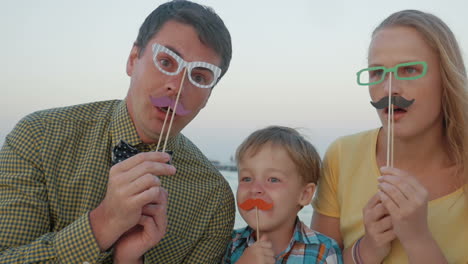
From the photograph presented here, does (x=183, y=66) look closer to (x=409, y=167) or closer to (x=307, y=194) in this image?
(x=307, y=194)

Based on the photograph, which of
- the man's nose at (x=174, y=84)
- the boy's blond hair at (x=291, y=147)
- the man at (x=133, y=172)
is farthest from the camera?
the boy's blond hair at (x=291, y=147)

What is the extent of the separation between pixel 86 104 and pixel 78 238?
840mm

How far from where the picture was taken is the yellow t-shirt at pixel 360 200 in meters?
2.36

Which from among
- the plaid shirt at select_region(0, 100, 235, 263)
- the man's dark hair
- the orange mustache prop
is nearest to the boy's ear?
the orange mustache prop

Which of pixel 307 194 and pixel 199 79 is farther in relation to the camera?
pixel 307 194

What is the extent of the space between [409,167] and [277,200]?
705 millimetres

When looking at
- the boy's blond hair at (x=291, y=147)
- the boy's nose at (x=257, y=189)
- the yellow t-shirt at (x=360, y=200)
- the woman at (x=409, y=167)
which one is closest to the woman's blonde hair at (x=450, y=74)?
the woman at (x=409, y=167)

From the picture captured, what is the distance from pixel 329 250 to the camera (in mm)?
2463

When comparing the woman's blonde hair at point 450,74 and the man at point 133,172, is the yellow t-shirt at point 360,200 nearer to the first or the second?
the woman's blonde hair at point 450,74

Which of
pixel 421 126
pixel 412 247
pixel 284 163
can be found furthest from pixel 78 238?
pixel 421 126

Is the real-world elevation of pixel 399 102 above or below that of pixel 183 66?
below

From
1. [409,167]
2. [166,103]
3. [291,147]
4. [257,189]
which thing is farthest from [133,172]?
[409,167]

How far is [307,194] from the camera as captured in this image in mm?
2605

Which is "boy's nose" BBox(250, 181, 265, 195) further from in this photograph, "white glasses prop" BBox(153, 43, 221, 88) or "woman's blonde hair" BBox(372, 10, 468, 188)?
"woman's blonde hair" BBox(372, 10, 468, 188)
